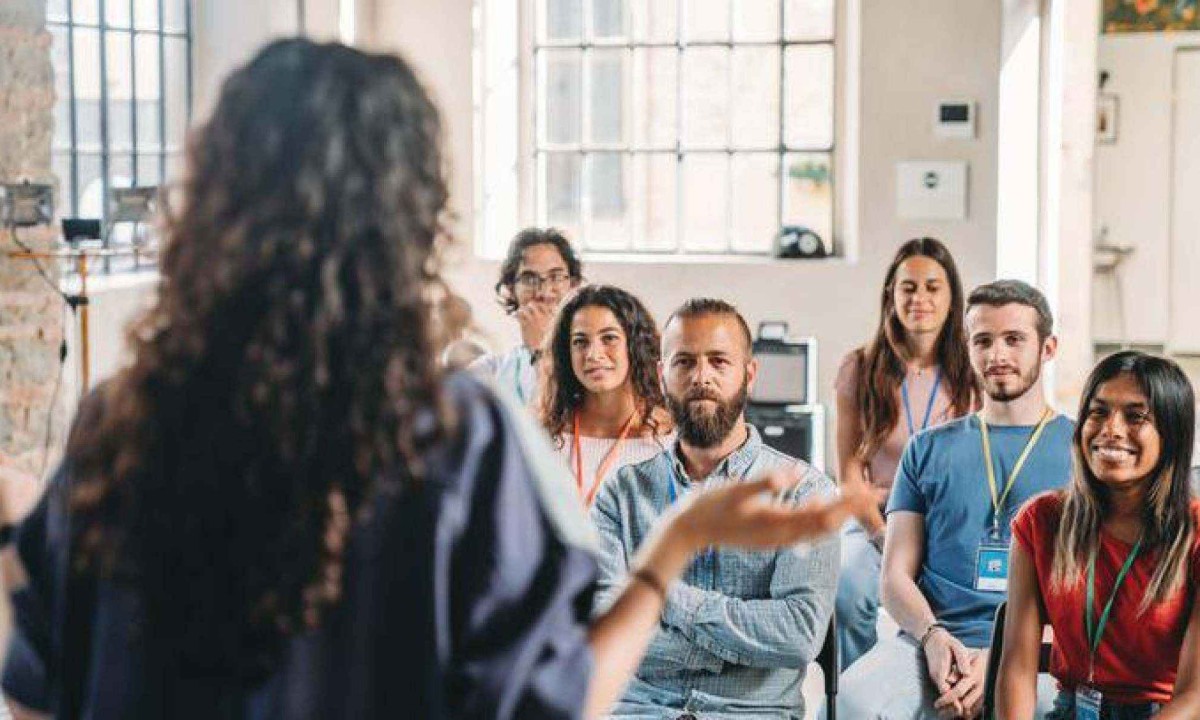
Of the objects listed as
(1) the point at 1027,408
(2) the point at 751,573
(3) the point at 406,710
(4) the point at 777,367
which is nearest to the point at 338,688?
(3) the point at 406,710

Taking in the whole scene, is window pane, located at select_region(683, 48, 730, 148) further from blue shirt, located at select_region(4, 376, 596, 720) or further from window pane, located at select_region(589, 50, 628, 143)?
blue shirt, located at select_region(4, 376, 596, 720)

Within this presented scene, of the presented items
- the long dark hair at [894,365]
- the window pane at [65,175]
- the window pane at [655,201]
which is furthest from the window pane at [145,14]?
the long dark hair at [894,365]

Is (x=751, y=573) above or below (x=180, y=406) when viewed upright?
below

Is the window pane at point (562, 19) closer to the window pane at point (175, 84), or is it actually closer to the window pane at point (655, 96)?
the window pane at point (655, 96)

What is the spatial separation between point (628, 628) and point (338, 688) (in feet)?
0.85

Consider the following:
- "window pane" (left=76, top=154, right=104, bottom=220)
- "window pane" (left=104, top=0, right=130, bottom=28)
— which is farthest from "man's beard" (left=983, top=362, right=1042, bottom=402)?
"window pane" (left=104, top=0, right=130, bottom=28)

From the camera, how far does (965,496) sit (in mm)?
3900

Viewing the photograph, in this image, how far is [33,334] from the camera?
6375mm

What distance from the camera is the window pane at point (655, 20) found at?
28.1 feet

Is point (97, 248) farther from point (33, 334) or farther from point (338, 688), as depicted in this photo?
point (338, 688)

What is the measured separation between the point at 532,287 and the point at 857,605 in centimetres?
143

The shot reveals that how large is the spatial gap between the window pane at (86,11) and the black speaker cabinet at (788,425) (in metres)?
3.23

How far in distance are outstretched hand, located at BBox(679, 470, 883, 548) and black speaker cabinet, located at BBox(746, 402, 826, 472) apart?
591 cm

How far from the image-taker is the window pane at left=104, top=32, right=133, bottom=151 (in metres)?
7.59
